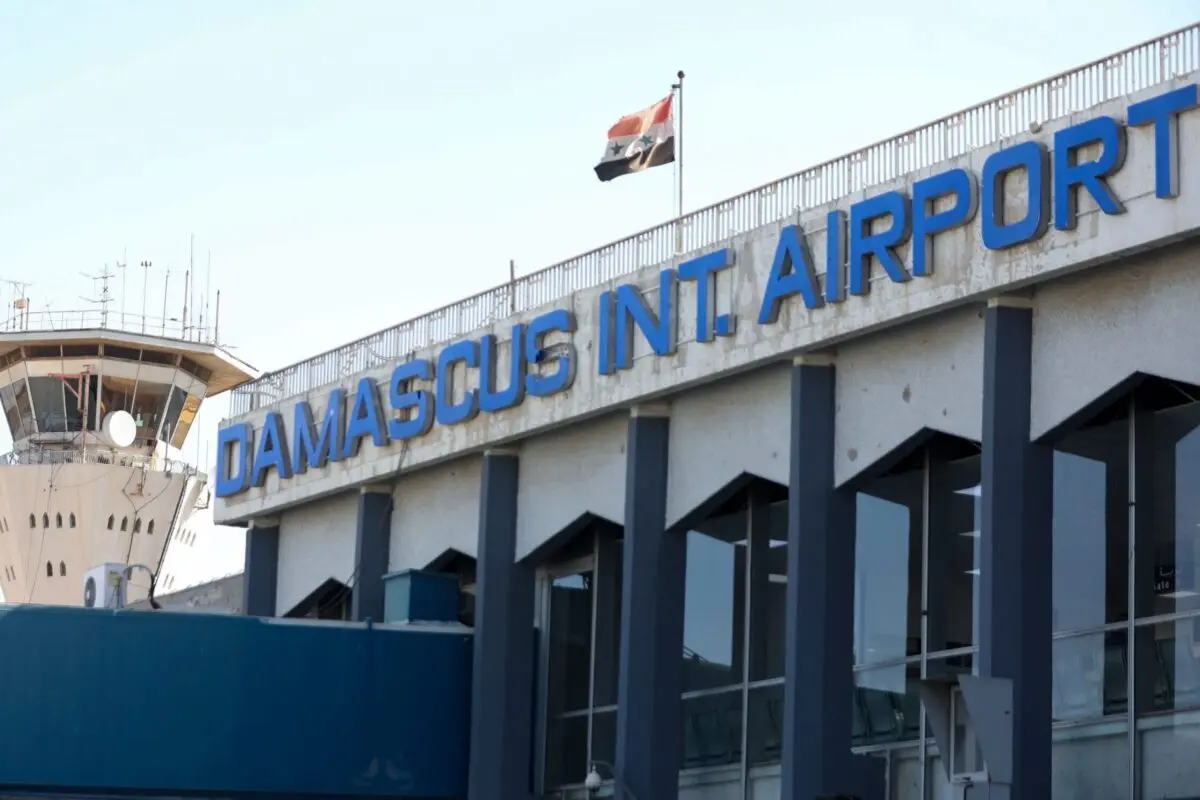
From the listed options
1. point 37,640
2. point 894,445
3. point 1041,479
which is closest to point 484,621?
point 37,640

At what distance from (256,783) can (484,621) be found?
14.6 feet

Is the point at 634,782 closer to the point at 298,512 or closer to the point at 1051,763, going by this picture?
the point at 1051,763

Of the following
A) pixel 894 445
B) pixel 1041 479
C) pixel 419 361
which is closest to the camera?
pixel 1041 479

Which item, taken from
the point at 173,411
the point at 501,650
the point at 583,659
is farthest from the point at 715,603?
the point at 173,411

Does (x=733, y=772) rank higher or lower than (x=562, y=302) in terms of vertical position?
lower

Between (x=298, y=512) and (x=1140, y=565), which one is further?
(x=298, y=512)

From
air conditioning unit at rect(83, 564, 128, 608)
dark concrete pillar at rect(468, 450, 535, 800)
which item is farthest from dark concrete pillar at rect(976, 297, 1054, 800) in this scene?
air conditioning unit at rect(83, 564, 128, 608)

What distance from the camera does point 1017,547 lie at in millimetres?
26203

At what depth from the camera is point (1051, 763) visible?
88.0 ft

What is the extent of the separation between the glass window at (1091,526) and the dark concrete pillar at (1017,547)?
1.13 metres

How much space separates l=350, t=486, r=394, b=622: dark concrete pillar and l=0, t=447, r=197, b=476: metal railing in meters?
32.3

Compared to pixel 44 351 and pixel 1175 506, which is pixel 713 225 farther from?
pixel 44 351

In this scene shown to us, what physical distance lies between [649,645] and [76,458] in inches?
1630

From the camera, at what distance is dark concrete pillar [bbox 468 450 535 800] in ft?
120
